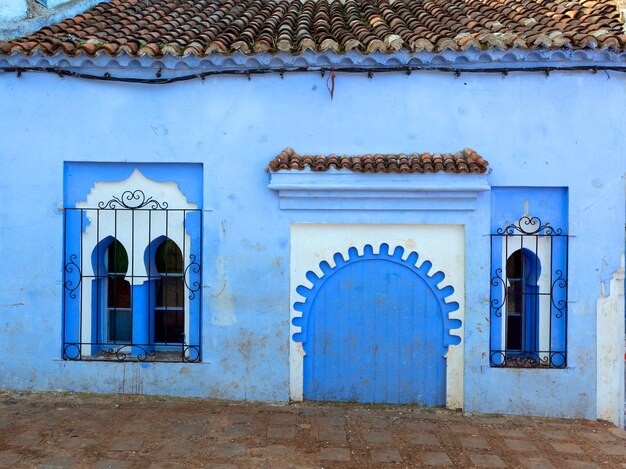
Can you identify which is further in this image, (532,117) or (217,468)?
(532,117)

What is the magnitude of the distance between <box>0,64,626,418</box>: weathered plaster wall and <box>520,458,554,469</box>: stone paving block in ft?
3.44

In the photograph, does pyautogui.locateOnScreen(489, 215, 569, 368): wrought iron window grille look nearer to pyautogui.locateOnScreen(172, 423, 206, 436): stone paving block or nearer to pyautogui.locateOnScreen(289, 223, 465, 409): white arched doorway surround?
pyautogui.locateOnScreen(289, 223, 465, 409): white arched doorway surround

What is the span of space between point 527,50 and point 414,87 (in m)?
1.17

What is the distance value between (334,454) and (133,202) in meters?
3.38

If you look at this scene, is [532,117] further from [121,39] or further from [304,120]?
[121,39]

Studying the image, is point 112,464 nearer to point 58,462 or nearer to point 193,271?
point 58,462

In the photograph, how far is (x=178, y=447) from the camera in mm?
5344

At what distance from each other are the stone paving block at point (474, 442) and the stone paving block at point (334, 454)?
1117 mm

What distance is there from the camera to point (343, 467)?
505cm

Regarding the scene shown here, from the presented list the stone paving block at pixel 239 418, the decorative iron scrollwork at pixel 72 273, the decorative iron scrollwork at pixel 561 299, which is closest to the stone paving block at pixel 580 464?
the decorative iron scrollwork at pixel 561 299

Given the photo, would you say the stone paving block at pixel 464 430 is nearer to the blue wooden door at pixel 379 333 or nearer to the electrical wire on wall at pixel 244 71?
the blue wooden door at pixel 379 333

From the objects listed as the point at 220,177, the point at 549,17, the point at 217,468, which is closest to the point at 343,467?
the point at 217,468

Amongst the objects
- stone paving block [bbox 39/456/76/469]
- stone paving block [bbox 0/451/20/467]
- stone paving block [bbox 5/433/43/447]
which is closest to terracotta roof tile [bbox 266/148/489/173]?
stone paving block [bbox 39/456/76/469]

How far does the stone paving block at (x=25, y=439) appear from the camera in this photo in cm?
530
